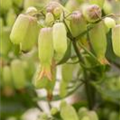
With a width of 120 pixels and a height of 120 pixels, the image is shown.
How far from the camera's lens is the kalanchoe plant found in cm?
58

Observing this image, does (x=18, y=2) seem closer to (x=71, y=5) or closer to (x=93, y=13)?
(x=71, y=5)

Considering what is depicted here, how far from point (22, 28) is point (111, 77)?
0.27 m

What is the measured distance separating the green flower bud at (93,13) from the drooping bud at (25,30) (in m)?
0.07

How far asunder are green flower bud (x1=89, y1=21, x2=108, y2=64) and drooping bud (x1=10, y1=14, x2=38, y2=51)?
73 mm

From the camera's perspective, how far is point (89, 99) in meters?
0.79

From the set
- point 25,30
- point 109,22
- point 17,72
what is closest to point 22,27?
point 25,30

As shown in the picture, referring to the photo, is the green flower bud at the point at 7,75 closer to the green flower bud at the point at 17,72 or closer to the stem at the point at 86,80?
the green flower bud at the point at 17,72

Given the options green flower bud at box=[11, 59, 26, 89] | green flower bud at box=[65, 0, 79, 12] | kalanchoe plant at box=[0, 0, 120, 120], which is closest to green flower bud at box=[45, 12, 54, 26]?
kalanchoe plant at box=[0, 0, 120, 120]

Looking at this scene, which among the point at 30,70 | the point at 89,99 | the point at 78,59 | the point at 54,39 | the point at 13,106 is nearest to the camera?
the point at 54,39

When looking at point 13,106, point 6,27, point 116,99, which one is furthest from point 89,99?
point 13,106

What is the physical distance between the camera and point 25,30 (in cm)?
60

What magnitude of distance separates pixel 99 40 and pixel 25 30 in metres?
0.10

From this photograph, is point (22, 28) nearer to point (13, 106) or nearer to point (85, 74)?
point (85, 74)

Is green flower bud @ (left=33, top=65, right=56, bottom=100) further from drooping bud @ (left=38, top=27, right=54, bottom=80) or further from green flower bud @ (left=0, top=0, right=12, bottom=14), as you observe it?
green flower bud @ (left=0, top=0, right=12, bottom=14)
